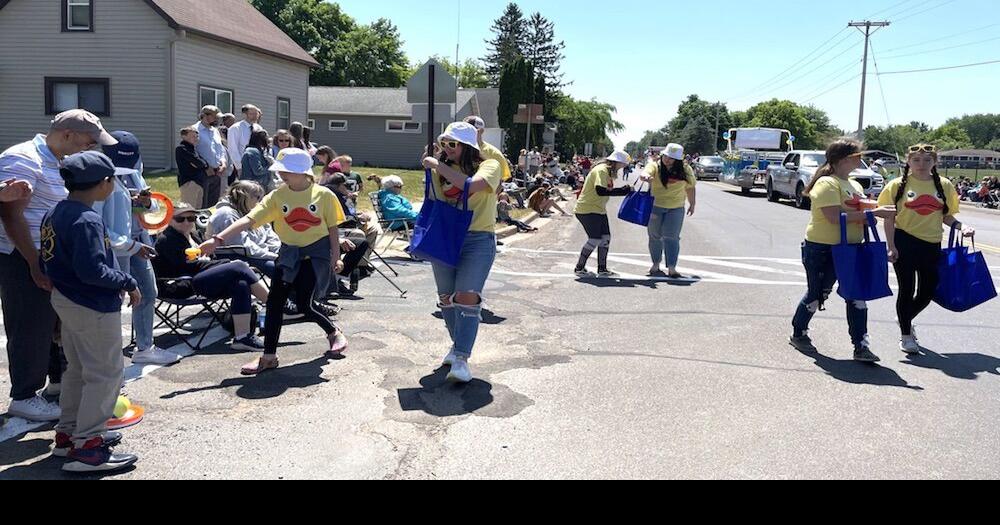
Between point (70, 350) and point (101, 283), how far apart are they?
51 centimetres

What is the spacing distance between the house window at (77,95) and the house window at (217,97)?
8.67ft

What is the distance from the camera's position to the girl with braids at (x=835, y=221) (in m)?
6.50

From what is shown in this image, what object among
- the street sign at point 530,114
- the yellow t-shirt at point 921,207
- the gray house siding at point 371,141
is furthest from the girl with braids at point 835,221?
the gray house siding at point 371,141

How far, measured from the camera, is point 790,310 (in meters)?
8.94

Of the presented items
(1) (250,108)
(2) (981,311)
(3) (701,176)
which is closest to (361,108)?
(3) (701,176)

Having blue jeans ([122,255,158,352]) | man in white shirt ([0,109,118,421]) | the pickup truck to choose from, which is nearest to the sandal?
blue jeans ([122,255,158,352])

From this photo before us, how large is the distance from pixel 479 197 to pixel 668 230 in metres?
5.85

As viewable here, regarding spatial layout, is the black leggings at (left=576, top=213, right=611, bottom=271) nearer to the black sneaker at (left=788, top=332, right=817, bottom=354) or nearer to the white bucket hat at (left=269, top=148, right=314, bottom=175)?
the black sneaker at (left=788, top=332, right=817, bottom=354)

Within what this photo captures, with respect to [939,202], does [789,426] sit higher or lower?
lower

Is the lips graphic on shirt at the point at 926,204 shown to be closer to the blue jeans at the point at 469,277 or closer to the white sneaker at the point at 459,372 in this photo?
the blue jeans at the point at 469,277

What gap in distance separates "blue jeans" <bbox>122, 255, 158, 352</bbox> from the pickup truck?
74.9ft

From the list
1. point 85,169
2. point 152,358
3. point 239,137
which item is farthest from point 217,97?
point 85,169
